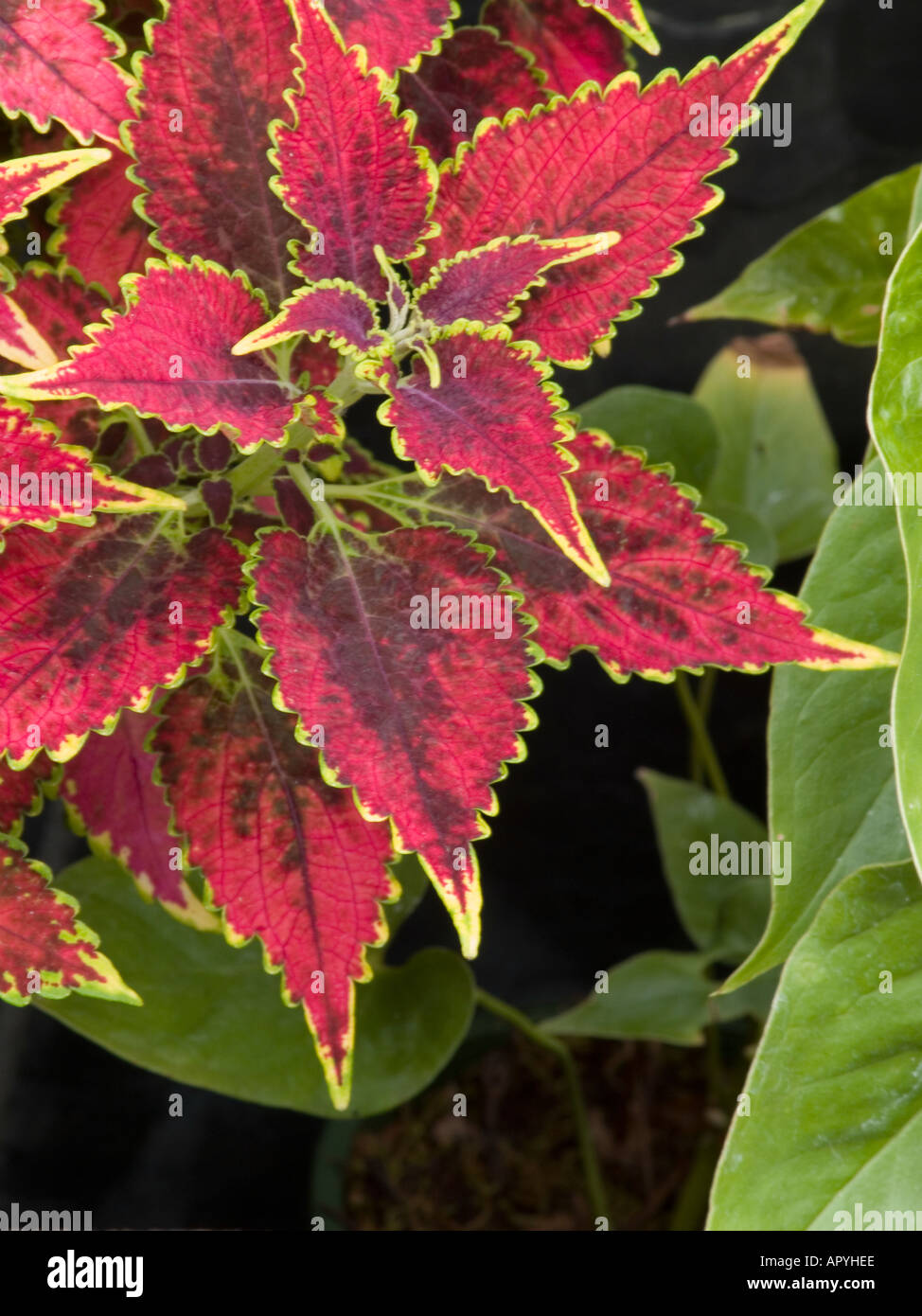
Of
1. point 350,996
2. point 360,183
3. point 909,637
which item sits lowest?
point 350,996

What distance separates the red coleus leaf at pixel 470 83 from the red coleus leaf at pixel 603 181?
0.11m

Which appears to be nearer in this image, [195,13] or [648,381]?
[195,13]

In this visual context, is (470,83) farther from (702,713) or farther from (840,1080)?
(702,713)

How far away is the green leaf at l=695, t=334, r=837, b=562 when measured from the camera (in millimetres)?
909

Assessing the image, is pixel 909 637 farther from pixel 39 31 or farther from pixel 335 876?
pixel 39 31

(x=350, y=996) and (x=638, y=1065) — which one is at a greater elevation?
(x=350, y=996)

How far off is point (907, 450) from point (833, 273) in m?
0.31

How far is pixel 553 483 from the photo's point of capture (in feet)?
1.35

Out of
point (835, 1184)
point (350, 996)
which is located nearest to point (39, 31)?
point (350, 996)
